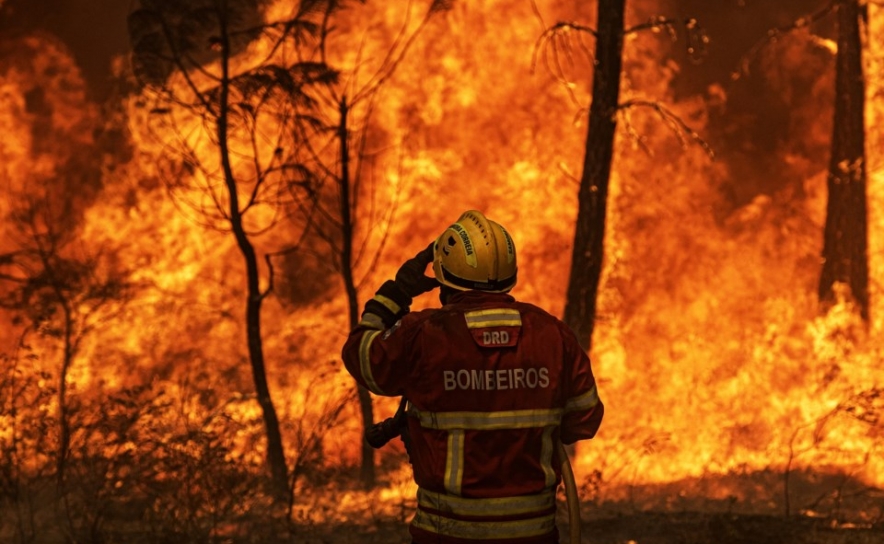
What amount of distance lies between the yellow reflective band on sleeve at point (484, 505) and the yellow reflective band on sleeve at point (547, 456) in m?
0.07

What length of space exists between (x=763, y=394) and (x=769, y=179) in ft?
14.4

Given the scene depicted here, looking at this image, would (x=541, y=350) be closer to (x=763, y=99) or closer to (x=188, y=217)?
(x=188, y=217)

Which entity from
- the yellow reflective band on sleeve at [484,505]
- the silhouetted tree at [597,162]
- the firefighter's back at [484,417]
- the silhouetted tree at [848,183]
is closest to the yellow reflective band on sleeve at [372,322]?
the firefighter's back at [484,417]

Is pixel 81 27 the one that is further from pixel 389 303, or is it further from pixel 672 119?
pixel 389 303

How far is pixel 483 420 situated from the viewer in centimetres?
359

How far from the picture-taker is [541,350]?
3672 millimetres

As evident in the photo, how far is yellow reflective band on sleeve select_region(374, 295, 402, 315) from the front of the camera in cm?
373

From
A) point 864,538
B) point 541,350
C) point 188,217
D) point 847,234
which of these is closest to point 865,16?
point 847,234

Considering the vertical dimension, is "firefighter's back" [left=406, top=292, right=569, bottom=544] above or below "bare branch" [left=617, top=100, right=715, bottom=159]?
below

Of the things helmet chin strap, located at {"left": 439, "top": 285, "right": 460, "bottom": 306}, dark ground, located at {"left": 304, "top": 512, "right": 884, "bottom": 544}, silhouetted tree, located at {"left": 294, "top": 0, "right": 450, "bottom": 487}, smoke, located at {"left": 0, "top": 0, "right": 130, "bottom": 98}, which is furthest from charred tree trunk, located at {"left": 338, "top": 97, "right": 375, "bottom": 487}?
helmet chin strap, located at {"left": 439, "top": 285, "right": 460, "bottom": 306}

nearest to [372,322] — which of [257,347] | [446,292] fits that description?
[446,292]

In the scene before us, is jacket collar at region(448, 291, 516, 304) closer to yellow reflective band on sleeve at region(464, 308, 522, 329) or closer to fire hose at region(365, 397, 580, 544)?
yellow reflective band on sleeve at region(464, 308, 522, 329)

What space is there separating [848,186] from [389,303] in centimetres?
1009

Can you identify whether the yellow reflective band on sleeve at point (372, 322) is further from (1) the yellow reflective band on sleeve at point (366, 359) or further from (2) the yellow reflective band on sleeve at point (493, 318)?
(2) the yellow reflective band on sleeve at point (493, 318)
